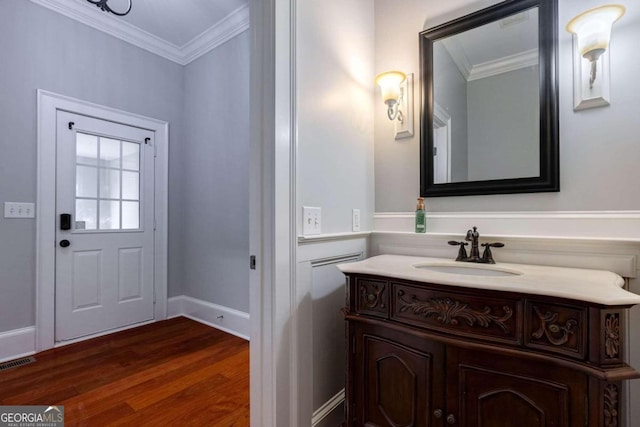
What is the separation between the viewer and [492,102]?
1.52 metres

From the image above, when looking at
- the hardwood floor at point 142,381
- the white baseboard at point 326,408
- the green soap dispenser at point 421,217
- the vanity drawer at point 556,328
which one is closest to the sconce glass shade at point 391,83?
the green soap dispenser at point 421,217

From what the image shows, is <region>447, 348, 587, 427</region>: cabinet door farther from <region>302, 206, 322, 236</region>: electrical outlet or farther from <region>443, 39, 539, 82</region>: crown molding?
<region>443, 39, 539, 82</region>: crown molding

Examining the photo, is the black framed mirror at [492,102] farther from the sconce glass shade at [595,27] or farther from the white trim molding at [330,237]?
the white trim molding at [330,237]

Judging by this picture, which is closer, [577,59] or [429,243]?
[577,59]

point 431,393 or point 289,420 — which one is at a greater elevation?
point 431,393

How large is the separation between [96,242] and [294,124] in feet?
8.07

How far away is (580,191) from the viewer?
4.32ft

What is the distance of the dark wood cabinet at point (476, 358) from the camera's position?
82cm

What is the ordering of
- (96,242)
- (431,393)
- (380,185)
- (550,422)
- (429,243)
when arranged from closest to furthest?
(550,422)
(431,393)
(429,243)
(380,185)
(96,242)

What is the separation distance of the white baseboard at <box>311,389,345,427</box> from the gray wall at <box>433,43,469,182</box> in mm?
1291

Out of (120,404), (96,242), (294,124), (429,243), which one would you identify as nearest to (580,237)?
(429,243)

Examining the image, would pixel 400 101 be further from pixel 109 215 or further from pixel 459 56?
pixel 109 215

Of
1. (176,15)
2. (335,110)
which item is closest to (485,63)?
(335,110)

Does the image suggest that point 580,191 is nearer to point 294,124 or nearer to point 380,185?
point 380,185
